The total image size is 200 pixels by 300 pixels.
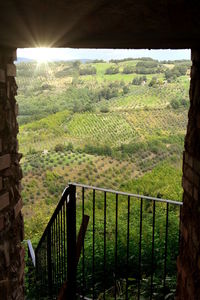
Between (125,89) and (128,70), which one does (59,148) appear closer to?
(125,89)

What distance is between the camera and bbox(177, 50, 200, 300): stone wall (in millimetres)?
1669

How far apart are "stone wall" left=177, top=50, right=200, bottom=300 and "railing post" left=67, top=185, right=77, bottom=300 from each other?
3.01 ft

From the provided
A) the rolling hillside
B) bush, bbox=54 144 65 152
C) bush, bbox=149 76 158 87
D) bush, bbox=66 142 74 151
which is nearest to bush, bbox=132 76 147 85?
the rolling hillside

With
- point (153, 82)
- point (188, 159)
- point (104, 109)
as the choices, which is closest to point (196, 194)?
point (188, 159)

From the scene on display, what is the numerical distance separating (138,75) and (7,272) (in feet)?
134

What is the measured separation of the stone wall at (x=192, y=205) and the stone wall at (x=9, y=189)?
108 cm

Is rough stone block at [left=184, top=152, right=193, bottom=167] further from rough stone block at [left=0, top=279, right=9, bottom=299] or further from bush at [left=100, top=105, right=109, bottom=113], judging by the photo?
bush at [left=100, top=105, right=109, bottom=113]

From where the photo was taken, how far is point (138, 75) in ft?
135

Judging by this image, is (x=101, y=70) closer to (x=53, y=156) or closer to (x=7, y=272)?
(x=53, y=156)

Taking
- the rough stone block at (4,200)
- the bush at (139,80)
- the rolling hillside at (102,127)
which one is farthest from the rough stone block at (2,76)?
the bush at (139,80)

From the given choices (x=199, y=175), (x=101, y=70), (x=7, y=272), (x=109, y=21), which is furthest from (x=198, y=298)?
(x=101, y=70)

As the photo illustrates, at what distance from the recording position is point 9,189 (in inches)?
80.1

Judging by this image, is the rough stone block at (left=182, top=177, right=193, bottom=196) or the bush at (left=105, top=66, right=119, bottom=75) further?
the bush at (left=105, top=66, right=119, bottom=75)

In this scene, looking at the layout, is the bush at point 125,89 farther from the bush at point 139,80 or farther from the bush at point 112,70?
the bush at point 112,70
